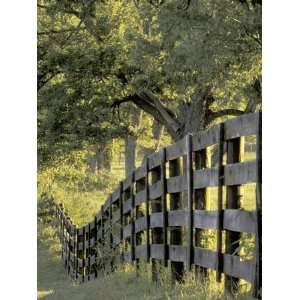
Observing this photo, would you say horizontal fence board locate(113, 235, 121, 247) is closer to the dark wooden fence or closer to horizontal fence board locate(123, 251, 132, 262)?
the dark wooden fence

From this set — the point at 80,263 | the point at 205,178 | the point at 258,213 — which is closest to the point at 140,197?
the point at 205,178

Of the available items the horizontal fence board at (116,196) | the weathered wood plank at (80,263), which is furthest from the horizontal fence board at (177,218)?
the weathered wood plank at (80,263)

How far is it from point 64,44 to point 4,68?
14.7 ft

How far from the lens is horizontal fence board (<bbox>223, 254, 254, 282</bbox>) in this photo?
495cm

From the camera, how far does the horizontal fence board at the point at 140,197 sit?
301 inches

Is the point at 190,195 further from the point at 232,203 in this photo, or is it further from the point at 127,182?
the point at 127,182

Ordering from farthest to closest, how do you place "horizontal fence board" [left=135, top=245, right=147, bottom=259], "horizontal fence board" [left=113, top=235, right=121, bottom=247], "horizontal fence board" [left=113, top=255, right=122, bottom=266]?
"horizontal fence board" [left=113, top=235, right=121, bottom=247] → "horizontal fence board" [left=113, top=255, right=122, bottom=266] → "horizontal fence board" [left=135, top=245, right=147, bottom=259]

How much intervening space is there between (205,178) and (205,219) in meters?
0.33

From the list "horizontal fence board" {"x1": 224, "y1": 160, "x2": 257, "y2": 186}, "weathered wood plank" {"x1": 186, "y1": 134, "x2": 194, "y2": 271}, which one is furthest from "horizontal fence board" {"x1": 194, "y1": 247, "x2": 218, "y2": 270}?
"horizontal fence board" {"x1": 224, "y1": 160, "x2": 257, "y2": 186}

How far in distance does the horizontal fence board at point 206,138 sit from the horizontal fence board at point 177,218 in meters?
0.62

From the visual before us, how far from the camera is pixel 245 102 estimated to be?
8.98 m

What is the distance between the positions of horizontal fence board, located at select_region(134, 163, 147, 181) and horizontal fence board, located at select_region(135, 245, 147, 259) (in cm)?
77
